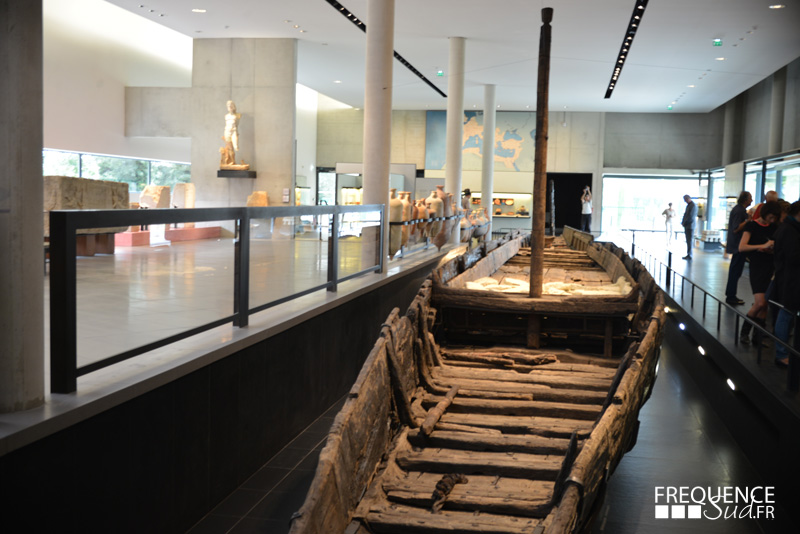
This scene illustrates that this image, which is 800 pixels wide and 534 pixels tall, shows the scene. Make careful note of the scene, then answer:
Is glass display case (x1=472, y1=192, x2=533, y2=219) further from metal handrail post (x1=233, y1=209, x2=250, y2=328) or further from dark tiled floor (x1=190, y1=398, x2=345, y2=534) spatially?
metal handrail post (x1=233, y1=209, x2=250, y2=328)

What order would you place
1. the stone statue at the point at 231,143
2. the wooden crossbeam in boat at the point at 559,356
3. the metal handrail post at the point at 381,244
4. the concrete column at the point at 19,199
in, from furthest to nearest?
the stone statue at the point at 231,143 < the metal handrail post at the point at 381,244 < the wooden crossbeam in boat at the point at 559,356 < the concrete column at the point at 19,199

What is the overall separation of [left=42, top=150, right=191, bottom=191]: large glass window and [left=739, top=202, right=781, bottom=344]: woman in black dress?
1290 centimetres

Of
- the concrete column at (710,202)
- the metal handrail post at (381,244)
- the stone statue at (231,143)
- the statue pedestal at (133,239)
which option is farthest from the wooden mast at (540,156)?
the concrete column at (710,202)

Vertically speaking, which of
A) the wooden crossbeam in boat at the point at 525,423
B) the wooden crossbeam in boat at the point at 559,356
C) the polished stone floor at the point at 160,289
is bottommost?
the wooden crossbeam in boat at the point at 525,423

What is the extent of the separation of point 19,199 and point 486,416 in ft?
9.95

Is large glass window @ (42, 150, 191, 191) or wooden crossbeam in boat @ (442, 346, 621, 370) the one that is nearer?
wooden crossbeam in boat @ (442, 346, 621, 370)

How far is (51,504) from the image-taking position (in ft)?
10.1

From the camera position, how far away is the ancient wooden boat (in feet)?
11.5

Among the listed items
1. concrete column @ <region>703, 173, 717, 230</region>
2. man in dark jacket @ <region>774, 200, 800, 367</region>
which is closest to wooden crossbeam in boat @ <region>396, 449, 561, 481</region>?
man in dark jacket @ <region>774, 200, 800, 367</region>

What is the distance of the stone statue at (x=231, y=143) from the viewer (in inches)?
768

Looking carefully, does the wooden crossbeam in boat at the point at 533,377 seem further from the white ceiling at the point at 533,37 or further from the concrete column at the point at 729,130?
the concrete column at the point at 729,130

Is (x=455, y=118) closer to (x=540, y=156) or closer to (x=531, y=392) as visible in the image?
(x=540, y=156)

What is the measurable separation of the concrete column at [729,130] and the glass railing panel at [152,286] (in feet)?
104

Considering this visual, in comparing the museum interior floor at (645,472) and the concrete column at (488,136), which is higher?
the concrete column at (488,136)
